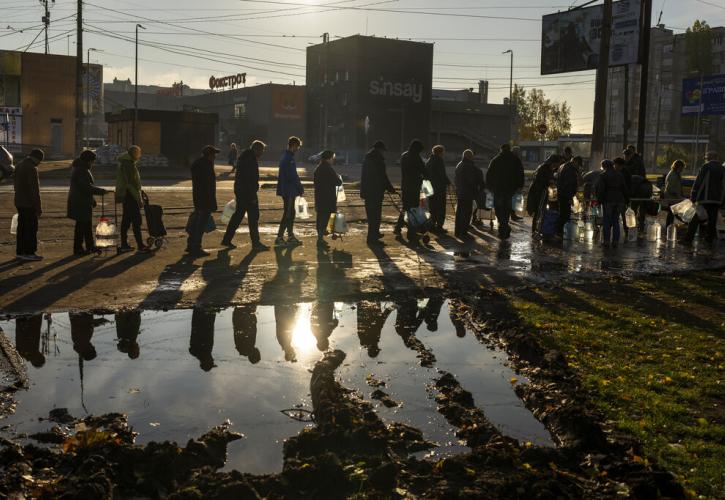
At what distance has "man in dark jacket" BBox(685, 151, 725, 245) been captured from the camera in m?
15.8

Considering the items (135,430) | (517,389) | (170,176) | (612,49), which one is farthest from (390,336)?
(170,176)

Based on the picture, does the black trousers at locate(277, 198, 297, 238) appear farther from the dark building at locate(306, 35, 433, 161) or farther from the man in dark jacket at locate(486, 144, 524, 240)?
the dark building at locate(306, 35, 433, 161)

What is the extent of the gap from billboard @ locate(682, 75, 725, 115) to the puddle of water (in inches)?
2767

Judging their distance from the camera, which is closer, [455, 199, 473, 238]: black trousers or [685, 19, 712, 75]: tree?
[455, 199, 473, 238]: black trousers

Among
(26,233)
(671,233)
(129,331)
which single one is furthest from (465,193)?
(129,331)

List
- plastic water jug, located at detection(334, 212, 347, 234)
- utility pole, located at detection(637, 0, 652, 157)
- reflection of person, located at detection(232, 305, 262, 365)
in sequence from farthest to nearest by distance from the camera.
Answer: utility pole, located at detection(637, 0, 652, 157)
plastic water jug, located at detection(334, 212, 347, 234)
reflection of person, located at detection(232, 305, 262, 365)

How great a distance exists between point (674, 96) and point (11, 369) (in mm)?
120564

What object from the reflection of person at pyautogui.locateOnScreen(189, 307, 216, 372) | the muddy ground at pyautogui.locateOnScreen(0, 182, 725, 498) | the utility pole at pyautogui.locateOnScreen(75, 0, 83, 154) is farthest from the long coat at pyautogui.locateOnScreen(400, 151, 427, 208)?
the utility pole at pyautogui.locateOnScreen(75, 0, 83, 154)

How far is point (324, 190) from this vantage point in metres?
15.2

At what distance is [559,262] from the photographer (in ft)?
45.2

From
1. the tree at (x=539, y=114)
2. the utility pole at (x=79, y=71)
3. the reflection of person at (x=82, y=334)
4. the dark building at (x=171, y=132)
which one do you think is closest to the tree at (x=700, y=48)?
the tree at (x=539, y=114)

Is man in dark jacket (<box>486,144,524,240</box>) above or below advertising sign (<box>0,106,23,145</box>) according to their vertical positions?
below

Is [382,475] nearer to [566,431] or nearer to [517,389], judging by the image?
[566,431]

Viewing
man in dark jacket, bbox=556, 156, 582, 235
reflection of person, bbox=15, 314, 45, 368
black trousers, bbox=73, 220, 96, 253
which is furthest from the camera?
man in dark jacket, bbox=556, 156, 582, 235
